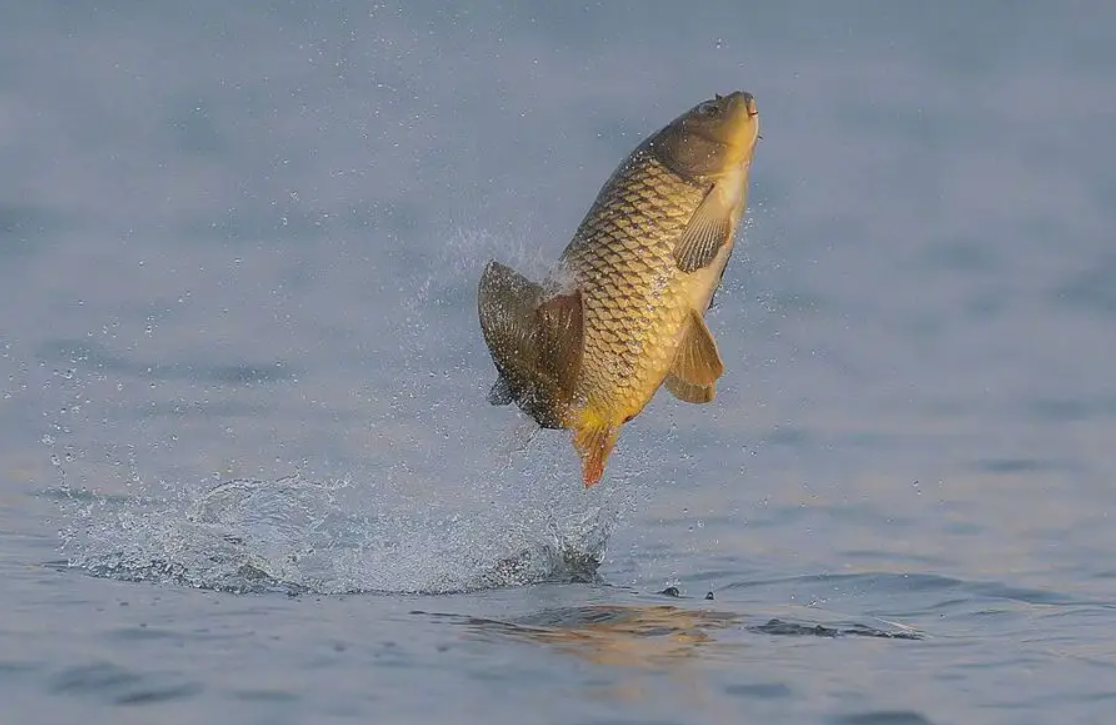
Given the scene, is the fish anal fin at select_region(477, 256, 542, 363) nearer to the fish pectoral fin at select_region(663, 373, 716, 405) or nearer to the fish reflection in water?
the fish pectoral fin at select_region(663, 373, 716, 405)

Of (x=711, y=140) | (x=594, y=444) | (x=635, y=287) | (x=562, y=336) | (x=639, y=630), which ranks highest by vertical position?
(x=711, y=140)

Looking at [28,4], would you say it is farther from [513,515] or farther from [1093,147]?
[513,515]

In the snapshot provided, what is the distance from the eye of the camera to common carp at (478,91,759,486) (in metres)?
4.20

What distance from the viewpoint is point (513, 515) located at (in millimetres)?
6043

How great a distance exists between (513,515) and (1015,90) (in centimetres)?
1062

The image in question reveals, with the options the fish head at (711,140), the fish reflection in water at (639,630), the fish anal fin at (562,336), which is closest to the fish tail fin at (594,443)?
the fish anal fin at (562,336)

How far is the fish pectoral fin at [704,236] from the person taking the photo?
4.17 meters

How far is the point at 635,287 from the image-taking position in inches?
165

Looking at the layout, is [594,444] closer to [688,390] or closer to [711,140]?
[688,390]

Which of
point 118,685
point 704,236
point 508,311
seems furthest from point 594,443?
point 118,685

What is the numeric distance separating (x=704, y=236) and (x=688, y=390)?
42cm

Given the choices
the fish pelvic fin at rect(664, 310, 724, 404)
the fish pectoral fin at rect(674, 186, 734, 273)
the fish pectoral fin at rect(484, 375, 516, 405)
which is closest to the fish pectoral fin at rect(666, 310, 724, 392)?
the fish pelvic fin at rect(664, 310, 724, 404)

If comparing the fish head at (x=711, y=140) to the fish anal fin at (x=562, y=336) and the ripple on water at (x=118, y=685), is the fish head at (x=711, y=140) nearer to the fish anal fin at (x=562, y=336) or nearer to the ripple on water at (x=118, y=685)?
the fish anal fin at (x=562, y=336)

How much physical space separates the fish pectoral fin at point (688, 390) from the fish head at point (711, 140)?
0.47m
